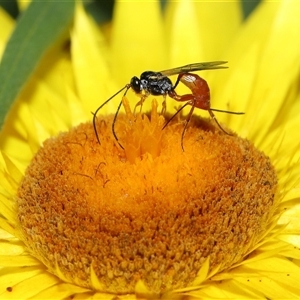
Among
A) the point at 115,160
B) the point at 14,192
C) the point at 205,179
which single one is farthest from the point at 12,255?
the point at 205,179

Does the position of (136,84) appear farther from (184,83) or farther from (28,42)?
(28,42)

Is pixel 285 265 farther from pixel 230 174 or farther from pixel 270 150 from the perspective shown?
pixel 270 150

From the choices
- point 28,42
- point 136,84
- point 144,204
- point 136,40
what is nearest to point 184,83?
point 136,84

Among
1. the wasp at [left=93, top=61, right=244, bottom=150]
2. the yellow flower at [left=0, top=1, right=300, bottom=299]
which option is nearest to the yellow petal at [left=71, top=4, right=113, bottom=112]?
the yellow flower at [left=0, top=1, right=300, bottom=299]

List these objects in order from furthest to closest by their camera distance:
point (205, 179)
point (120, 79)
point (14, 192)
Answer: point (120, 79) < point (14, 192) < point (205, 179)

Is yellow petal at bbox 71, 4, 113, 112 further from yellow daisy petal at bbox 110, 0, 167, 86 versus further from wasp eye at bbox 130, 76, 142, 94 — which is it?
wasp eye at bbox 130, 76, 142, 94
